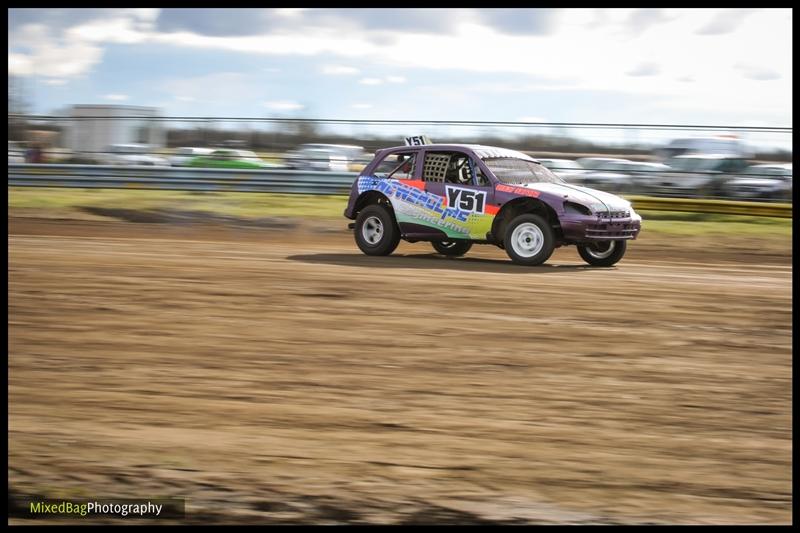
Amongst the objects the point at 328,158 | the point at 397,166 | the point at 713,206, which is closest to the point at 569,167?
the point at 713,206

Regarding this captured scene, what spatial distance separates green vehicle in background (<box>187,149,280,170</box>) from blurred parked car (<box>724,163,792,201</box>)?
877 centimetres

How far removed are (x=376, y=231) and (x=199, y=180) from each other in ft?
25.8

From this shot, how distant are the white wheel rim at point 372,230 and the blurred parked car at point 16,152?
11.4 metres

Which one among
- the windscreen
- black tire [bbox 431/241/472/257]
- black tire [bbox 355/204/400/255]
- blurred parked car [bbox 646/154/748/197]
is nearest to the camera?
the windscreen

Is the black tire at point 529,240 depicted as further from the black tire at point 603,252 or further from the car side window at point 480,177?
the black tire at point 603,252

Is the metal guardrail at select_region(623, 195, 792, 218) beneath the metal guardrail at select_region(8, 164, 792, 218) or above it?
beneath

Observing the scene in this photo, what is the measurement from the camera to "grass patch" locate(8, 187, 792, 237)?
16547mm

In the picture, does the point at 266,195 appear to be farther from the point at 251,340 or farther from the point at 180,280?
the point at 251,340

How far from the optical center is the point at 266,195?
19406 millimetres

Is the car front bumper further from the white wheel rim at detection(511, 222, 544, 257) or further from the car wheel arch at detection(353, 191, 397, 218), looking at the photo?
the car wheel arch at detection(353, 191, 397, 218)

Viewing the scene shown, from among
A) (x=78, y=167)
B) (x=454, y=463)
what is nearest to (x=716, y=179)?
(x=78, y=167)

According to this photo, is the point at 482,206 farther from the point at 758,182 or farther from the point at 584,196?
the point at 758,182

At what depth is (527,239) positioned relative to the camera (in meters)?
11.7

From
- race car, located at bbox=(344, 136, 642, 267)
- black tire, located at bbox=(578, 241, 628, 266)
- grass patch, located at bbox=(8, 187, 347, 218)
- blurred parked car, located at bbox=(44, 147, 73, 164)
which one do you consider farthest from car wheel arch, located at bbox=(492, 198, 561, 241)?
blurred parked car, located at bbox=(44, 147, 73, 164)
